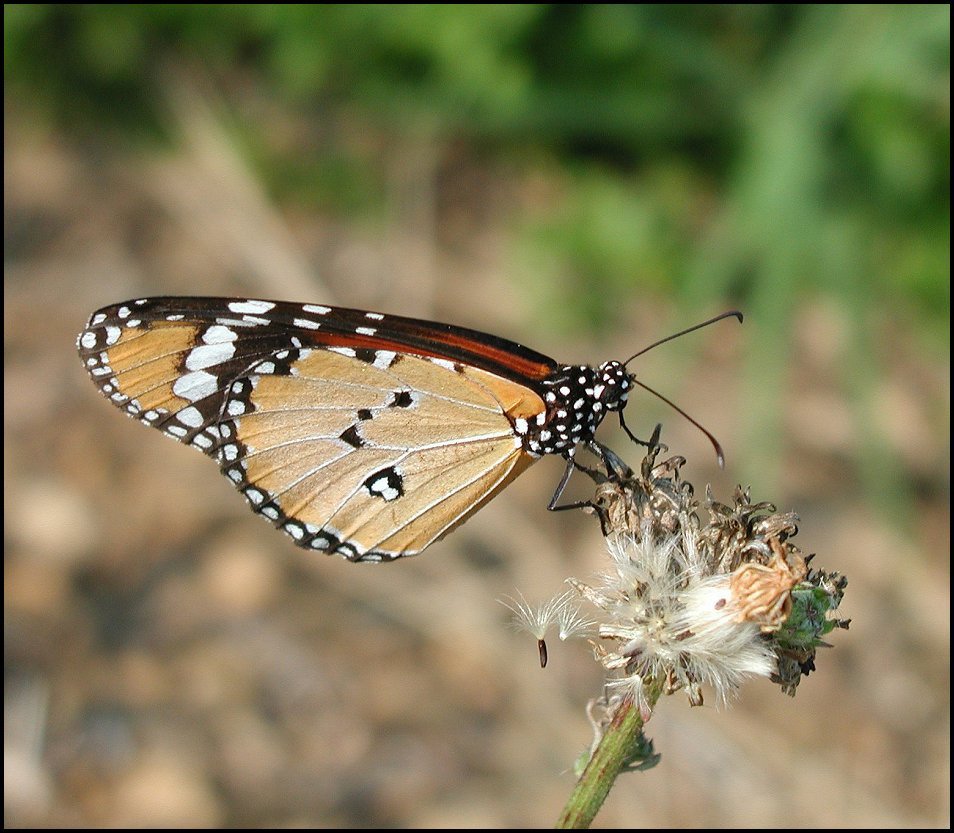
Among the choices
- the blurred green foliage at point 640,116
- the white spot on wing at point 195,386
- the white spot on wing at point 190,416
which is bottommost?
the white spot on wing at point 190,416

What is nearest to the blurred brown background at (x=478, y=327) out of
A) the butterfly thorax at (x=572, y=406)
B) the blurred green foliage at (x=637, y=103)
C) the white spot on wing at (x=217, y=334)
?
the blurred green foliage at (x=637, y=103)

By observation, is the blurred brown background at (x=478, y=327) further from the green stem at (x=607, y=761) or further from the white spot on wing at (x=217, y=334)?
the green stem at (x=607, y=761)

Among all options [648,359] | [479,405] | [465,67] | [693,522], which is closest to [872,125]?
[648,359]

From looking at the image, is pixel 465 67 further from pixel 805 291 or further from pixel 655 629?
pixel 655 629

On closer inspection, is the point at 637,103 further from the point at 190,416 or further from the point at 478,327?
the point at 190,416

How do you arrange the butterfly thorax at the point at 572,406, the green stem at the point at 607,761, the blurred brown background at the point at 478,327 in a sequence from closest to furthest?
the green stem at the point at 607,761 → the butterfly thorax at the point at 572,406 → the blurred brown background at the point at 478,327

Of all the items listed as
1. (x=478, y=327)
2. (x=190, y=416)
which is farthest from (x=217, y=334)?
(x=478, y=327)

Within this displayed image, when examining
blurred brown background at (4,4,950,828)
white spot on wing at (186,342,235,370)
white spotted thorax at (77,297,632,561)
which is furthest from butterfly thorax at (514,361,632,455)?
blurred brown background at (4,4,950,828)
